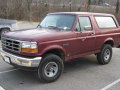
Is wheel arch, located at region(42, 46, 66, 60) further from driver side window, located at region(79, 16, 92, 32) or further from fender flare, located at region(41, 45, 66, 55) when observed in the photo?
driver side window, located at region(79, 16, 92, 32)

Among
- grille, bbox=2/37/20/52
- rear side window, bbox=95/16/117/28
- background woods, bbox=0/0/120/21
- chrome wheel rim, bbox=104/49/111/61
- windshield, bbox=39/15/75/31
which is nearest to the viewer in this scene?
grille, bbox=2/37/20/52

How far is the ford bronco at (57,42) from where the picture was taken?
204 inches

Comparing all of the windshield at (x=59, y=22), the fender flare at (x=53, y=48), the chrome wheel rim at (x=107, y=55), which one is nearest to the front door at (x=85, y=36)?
the windshield at (x=59, y=22)

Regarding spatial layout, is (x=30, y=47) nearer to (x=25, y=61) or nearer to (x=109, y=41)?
(x=25, y=61)

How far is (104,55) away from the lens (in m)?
7.42

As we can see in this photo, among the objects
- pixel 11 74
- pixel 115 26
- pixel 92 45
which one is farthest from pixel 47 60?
pixel 115 26

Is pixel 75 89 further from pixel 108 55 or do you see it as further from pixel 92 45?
pixel 108 55

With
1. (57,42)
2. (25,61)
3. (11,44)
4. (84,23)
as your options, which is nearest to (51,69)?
(57,42)

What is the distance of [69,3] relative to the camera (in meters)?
29.0

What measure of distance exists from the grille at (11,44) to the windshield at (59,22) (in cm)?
142

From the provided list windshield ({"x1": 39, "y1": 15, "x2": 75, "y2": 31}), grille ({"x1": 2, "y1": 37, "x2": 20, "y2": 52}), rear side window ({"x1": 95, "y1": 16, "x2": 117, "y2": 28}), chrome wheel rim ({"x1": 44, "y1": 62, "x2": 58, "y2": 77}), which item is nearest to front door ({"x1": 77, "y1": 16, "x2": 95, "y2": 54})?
windshield ({"x1": 39, "y1": 15, "x2": 75, "y2": 31})

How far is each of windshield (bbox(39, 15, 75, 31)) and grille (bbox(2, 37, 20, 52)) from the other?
1.42 m

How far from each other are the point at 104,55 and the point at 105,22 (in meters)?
1.20

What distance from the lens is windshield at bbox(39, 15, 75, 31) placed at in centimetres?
621
